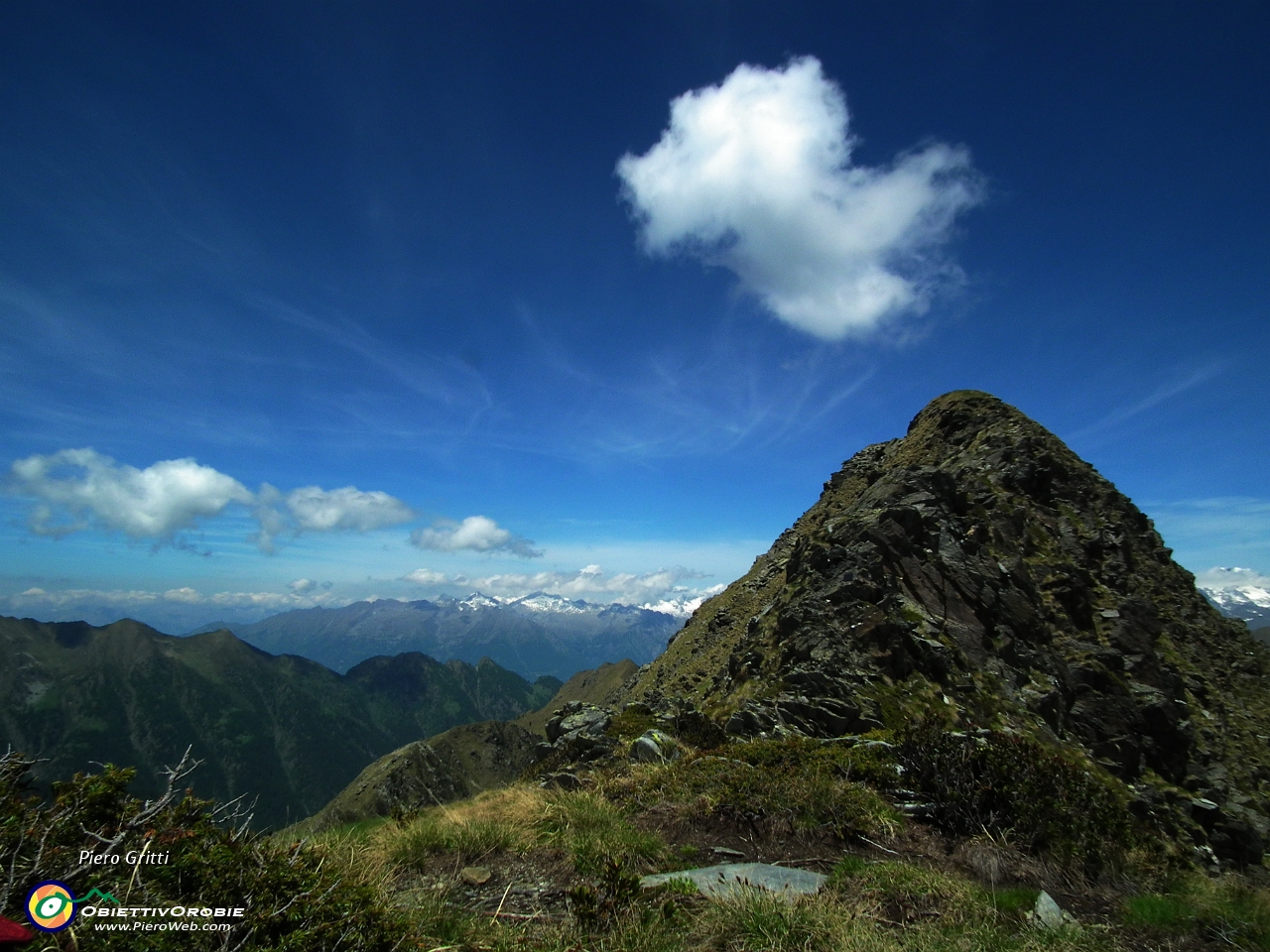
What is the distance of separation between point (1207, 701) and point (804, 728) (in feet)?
104

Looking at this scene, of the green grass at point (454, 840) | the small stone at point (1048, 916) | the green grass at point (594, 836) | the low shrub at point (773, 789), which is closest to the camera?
the small stone at point (1048, 916)

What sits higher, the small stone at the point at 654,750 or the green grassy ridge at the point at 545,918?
the green grassy ridge at the point at 545,918

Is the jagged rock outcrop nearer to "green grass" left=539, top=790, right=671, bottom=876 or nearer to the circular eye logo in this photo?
"green grass" left=539, top=790, right=671, bottom=876

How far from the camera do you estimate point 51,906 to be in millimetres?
4129

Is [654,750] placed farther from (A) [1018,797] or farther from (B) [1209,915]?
(B) [1209,915]

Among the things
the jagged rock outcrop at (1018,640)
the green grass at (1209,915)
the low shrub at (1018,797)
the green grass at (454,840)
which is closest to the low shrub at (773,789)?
the low shrub at (1018,797)

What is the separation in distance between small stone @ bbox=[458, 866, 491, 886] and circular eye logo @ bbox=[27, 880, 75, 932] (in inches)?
190

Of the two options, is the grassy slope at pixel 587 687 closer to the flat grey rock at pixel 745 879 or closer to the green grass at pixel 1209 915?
the flat grey rock at pixel 745 879

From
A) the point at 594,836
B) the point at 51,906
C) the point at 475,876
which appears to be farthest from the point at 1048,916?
the point at 51,906

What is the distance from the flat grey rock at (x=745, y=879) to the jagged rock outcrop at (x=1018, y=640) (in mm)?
12087

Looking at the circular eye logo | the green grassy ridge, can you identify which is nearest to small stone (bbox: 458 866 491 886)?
the green grassy ridge

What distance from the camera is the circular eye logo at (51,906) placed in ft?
13.1

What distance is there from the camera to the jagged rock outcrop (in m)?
22.9

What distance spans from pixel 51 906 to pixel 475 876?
502 centimetres
